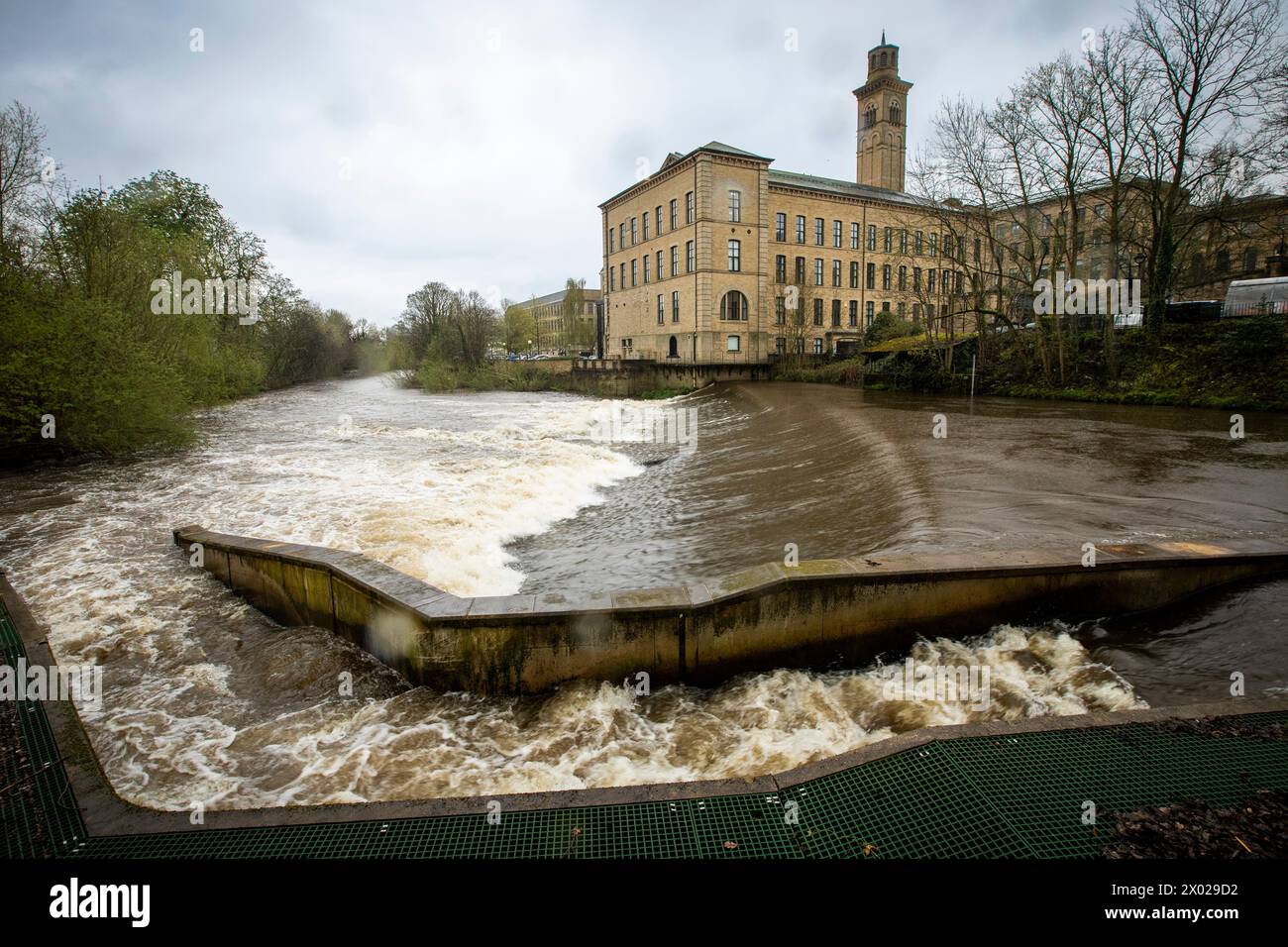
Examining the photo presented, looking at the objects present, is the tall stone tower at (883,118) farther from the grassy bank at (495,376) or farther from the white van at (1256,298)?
the white van at (1256,298)

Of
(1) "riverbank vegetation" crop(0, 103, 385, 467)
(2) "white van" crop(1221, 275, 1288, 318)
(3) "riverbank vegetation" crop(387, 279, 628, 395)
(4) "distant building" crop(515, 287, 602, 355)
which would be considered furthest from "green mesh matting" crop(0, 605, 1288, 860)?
(4) "distant building" crop(515, 287, 602, 355)

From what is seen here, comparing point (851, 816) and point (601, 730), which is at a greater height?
point (851, 816)

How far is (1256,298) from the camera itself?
2542 centimetres

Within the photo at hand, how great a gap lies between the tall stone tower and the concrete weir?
70.2m

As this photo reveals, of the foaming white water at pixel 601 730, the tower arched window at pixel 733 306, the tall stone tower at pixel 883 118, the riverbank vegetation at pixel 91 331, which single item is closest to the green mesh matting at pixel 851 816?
the foaming white water at pixel 601 730

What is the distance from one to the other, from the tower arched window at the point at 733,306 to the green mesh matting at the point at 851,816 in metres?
49.5

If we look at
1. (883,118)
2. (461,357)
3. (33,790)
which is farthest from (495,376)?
(33,790)

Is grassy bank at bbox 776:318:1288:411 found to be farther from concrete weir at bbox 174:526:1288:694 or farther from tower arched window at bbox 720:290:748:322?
tower arched window at bbox 720:290:748:322

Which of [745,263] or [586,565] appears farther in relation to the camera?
[745,263]

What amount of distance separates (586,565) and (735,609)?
377cm

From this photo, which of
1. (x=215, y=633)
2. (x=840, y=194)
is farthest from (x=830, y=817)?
(x=840, y=194)

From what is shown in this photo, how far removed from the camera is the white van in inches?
928

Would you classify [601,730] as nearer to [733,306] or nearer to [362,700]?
[362,700]


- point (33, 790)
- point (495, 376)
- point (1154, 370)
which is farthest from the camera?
point (495, 376)
